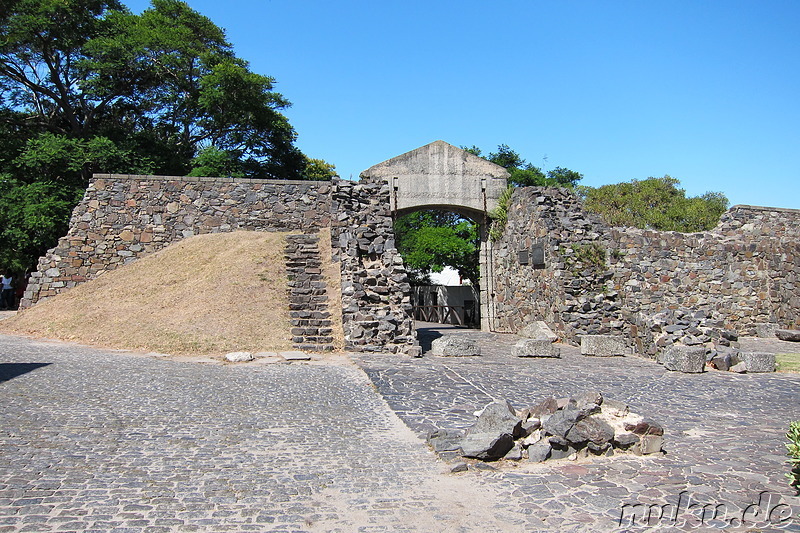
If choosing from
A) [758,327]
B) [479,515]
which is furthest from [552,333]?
[479,515]

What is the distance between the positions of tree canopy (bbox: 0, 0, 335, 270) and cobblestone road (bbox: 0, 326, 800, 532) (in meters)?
15.4

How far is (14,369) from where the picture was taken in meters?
8.36

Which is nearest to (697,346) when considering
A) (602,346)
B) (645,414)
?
(602,346)

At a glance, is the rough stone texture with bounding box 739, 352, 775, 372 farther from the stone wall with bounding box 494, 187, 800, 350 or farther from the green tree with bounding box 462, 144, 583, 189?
the green tree with bounding box 462, 144, 583, 189

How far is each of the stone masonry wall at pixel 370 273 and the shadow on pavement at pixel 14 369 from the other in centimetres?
532

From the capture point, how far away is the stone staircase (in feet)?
38.9

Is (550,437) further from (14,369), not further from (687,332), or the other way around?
(14,369)

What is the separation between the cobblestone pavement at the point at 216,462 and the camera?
355 centimetres

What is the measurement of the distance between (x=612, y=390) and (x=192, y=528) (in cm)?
586

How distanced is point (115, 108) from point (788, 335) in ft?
92.2

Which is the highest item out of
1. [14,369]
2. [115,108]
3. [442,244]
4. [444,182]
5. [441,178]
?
[115,108]

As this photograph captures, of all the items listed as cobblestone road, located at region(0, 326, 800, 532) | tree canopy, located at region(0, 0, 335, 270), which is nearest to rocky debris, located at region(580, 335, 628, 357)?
cobblestone road, located at region(0, 326, 800, 532)

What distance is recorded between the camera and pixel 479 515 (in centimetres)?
367

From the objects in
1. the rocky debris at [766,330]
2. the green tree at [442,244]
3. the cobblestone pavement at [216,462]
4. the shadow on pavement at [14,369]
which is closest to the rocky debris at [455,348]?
the cobblestone pavement at [216,462]
